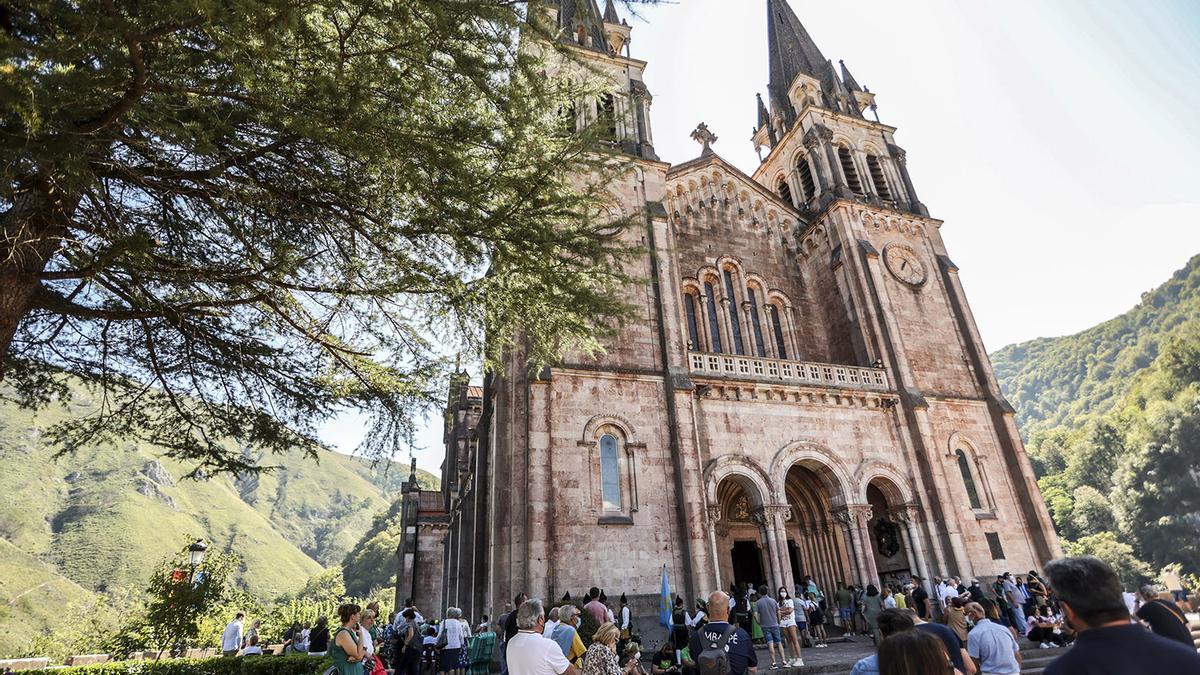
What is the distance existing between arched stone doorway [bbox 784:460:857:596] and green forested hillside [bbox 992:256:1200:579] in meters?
50.8

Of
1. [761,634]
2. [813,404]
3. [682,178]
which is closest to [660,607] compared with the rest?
[761,634]

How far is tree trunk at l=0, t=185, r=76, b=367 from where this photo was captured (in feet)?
19.0

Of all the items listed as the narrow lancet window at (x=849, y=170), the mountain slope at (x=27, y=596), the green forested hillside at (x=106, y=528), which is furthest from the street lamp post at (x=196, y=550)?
the mountain slope at (x=27, y=596)

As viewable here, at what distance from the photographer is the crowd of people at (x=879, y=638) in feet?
7.53

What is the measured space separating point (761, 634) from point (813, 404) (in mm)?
7080

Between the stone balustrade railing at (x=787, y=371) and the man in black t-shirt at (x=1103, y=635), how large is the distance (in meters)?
13.8

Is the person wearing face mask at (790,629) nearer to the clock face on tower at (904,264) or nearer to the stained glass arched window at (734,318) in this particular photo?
the stained glass arched window at (734,318)

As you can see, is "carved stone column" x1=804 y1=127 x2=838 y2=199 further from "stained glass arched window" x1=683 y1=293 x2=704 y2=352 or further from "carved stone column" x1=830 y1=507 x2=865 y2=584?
"carved stone column" x1=830 y1=507 x2=865 y2=584

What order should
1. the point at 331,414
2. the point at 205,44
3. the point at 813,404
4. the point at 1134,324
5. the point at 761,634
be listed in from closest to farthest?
the point at 205,44, the point at 331,414, the point at 761,634, the point at 813,404, the point at 1134,324

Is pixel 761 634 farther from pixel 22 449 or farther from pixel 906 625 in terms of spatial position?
pixel 22 449

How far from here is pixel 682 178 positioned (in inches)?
830

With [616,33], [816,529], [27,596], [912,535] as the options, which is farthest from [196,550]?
[27,596]

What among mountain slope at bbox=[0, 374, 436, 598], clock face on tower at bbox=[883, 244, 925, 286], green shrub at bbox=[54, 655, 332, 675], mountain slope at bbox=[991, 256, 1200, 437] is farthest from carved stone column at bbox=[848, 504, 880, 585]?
mountain slope at bbox=[991, 256, 1200, 437]

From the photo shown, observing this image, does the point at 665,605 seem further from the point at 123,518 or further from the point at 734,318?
the point at 123,518
